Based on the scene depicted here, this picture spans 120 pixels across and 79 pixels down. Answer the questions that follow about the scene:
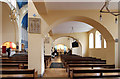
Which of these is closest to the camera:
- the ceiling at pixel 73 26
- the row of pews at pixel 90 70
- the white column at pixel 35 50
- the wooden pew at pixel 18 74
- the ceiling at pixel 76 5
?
the wooden pew at pixel 18 74

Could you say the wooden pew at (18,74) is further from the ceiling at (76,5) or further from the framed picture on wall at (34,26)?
the ceiling at (76,5)

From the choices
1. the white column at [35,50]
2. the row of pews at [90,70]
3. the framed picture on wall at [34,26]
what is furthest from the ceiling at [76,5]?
the row of pews at [90,70]

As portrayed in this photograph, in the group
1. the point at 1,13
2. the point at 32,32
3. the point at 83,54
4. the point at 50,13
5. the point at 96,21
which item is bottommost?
the point at 83,54

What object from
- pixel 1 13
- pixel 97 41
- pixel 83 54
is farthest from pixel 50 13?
pixel 1 13

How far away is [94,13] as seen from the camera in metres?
5.58

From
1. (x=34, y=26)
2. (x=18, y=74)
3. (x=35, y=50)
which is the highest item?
(x=34, y=26)

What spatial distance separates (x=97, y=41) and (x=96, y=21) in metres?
5.38

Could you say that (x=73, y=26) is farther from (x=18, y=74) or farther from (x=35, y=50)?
(x=18, y=74)

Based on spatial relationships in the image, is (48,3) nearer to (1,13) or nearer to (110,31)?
(110,31)

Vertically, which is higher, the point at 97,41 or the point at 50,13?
the point at 50,13

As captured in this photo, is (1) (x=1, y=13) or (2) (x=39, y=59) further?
(1) (x=1, y=13)

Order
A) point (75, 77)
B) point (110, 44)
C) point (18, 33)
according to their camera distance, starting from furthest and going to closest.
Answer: point (18, 33), point (110, 44), point (75, 77)

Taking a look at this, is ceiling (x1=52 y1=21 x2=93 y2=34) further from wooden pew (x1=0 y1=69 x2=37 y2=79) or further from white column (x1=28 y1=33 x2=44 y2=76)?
wooden pew (x1=0 y1=69 x2=37 y2=79)

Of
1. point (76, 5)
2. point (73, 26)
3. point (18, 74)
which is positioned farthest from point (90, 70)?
point (73, 26)
